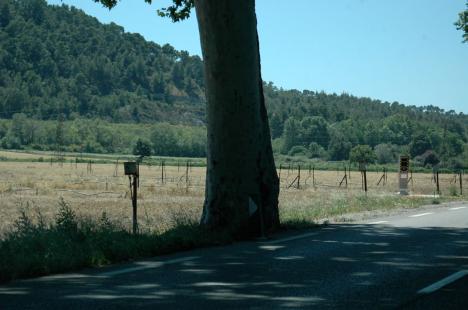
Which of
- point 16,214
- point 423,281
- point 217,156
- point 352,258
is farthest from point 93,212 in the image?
point 423,281

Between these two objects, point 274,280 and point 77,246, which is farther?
point 77,246

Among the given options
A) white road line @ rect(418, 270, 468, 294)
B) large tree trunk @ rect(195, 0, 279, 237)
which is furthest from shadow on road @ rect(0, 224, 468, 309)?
large tree trunk @ rect(195, 0, 279, 237)

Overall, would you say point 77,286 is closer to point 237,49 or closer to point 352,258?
point 352,258

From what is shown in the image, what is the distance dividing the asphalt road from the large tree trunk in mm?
978

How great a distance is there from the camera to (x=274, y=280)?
8117 millimetres

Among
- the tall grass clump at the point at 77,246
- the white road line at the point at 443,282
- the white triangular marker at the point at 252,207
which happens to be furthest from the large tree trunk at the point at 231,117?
the white road line at the point at 443,282

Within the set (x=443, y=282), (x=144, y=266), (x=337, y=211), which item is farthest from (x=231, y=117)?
(x=337, y=211)

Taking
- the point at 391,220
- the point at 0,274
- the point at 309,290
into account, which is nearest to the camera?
the point at 309,290

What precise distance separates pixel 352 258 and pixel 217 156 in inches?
142

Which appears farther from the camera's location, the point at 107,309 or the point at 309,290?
the point at 309,290

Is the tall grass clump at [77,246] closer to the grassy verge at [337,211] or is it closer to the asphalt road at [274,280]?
the asphalt road at [274,280]

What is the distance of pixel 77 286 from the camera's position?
768cm

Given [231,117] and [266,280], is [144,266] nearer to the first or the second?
[266,280]

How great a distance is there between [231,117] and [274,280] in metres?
5.04
